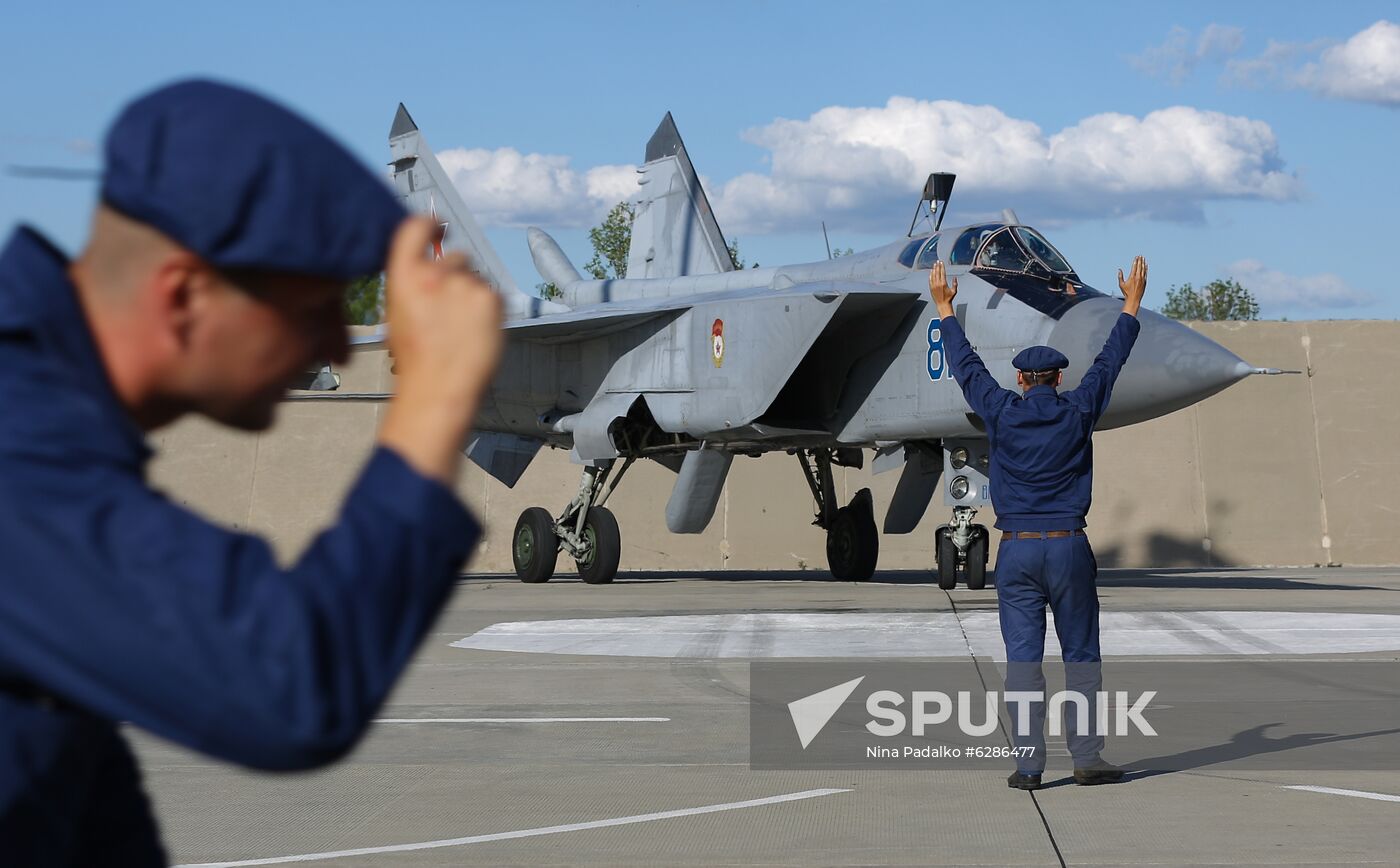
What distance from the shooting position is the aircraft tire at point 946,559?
52.9 feet

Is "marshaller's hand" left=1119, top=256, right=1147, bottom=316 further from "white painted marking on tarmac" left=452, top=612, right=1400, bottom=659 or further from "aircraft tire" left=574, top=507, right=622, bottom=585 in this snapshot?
"aircraft tire" left=574, top=507, right=622, bottom=585

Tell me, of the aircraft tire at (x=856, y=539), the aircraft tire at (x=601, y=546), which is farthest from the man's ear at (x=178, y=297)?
the aircraft tire at (x=856, y=539)

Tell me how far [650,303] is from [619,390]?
1.23m

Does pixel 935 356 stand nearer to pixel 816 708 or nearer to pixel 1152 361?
pixel 1152 361

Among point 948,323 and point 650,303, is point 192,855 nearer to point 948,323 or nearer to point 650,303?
point 948,323

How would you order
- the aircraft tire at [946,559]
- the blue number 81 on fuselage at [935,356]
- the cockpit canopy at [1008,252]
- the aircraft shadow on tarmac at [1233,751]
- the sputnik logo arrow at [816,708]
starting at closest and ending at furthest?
the aircraft shadow on tarmac at [1233,751] < the sputnik logo arrow at [816,708] < the cockpit canopy at [1008,252] < the blue number 81 on fuselage at [935,356] < the aircraft tire at [946,559]

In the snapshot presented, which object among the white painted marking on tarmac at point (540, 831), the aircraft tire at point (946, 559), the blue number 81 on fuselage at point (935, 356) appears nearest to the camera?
the white painted marking on tarmac at point (540, 831)

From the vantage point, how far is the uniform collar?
1140mm

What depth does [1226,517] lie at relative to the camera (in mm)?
26047

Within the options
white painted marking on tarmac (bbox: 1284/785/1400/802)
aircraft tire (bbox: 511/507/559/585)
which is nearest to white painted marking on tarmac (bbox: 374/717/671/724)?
white painted marking on tarmac (bbox: 1284/785/1400/802)

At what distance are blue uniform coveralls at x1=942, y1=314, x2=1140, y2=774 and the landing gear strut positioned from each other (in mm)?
9169

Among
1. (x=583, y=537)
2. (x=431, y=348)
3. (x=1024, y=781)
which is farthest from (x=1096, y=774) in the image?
(x=583, y=537)

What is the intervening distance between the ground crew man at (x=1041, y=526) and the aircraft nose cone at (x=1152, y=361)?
286 inches

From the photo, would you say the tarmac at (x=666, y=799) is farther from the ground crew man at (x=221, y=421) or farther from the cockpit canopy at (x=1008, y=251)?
the cockpit canopy at (x=1008, y=251)
